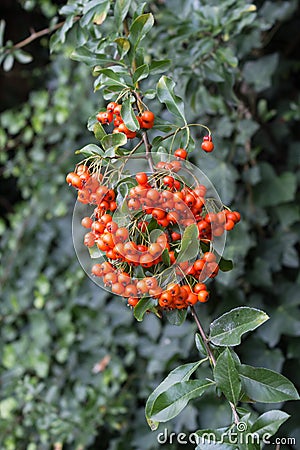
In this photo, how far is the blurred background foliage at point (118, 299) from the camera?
4.70ft

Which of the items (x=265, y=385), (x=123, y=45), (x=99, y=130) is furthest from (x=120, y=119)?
(x=265, y=385)

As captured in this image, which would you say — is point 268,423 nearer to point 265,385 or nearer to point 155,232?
point 265,385

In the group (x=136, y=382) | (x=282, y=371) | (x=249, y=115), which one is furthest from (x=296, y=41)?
→ (x=136, y=382)

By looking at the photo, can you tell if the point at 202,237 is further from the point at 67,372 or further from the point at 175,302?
the point at 67,372

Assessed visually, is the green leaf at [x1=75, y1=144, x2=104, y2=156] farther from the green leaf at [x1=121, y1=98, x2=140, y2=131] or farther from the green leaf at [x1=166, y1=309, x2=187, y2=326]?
the green leaf at [x1=166, y1=309, x2=187, y2=326]

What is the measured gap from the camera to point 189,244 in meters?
0.70

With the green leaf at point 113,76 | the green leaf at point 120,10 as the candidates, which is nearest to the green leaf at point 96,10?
the green leaf at point 120,10

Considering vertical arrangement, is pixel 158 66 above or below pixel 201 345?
above

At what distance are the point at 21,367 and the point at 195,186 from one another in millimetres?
1309

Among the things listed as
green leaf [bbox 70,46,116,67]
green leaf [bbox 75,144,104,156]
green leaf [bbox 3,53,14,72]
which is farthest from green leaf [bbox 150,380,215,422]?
green leaf [bbox 3,53,14,72]

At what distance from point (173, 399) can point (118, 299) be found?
107 cm

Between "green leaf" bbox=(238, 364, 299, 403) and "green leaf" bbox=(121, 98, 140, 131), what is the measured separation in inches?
12.9

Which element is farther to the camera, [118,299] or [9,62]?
[118,299]

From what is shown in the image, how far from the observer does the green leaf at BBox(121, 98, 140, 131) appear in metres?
0.75
